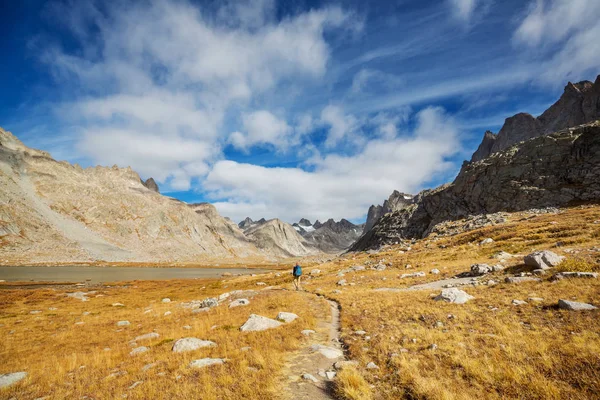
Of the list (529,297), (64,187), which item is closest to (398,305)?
(529,297)

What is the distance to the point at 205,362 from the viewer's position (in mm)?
10555

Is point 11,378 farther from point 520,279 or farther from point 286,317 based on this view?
point 520,279

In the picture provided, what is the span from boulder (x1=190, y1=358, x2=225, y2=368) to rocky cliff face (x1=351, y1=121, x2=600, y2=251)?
82425 millimetres

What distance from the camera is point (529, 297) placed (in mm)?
13117

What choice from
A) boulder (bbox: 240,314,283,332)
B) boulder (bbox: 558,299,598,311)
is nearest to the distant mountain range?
boulder (bbox: 558,299,598,311)

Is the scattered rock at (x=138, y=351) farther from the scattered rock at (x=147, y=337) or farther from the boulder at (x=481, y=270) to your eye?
the boulder at (x=481, y=270)

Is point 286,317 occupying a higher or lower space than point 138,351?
higher

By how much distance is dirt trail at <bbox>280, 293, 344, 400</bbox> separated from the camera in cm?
779

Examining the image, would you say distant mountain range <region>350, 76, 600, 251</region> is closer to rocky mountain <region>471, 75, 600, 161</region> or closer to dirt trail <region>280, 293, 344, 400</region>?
dirt trail <region>280, 293, 344, 400</region>

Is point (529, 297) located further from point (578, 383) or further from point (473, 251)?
point (473, 251)

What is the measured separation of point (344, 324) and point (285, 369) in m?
6.33

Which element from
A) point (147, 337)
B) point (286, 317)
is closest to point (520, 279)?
point (286, 317)

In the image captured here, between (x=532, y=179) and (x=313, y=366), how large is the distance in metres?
96.7

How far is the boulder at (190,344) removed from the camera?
12837mm
